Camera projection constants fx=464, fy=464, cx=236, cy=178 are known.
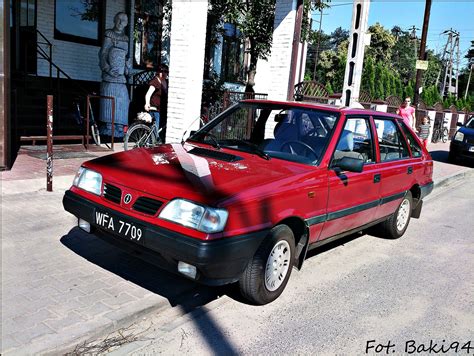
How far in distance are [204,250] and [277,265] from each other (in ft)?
3.14

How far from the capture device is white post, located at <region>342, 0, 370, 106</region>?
10742mm

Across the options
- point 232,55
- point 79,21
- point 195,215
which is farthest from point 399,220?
point 232,55

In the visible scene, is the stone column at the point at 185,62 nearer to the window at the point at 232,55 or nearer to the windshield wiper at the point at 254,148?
the windshield wiper at the point at 254,148

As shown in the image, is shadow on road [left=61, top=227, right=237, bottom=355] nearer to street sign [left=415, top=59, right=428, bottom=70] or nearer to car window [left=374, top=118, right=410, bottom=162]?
car window [left=374, top=118, right=410, bottom=162]

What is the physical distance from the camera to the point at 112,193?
12.5 feet

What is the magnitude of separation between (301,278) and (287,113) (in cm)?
172

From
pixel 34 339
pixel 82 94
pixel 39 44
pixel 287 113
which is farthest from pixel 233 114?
pixel 39 44

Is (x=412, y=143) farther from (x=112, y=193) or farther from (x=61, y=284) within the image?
(x=61, y=284)

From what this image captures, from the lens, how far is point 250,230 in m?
3.47

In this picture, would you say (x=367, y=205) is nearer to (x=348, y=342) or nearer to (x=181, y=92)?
(x=348, y=342)

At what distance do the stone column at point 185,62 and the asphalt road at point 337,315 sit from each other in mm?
4097

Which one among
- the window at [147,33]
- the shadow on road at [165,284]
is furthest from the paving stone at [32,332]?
the window at [147,33]

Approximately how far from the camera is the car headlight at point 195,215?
3.28m

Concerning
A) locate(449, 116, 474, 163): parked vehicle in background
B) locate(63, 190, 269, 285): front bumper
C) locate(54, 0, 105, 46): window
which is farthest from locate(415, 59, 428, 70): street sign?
locate(63, 190, 269, 285): front bumper
